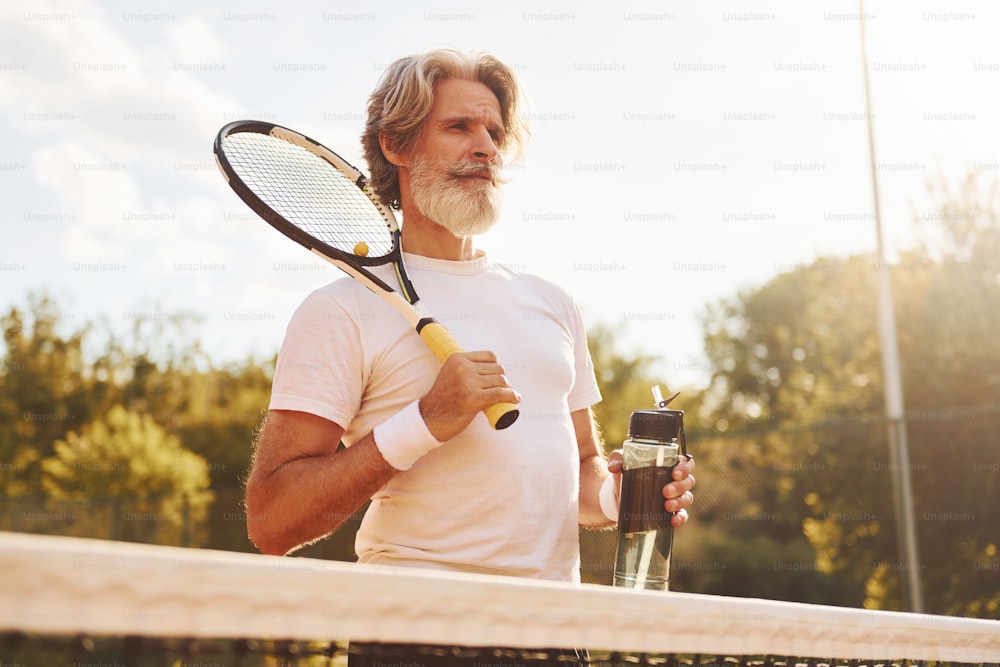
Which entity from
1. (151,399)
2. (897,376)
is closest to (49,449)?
(151,399)

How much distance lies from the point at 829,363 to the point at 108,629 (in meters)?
17.0

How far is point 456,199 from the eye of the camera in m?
2.58

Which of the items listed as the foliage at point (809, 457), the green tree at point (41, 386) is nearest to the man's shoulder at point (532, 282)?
the foliage at point (809, 457)

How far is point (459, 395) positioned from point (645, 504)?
48 centimetres

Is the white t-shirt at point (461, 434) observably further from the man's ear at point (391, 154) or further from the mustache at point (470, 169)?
the man's ear at point (391, 154)

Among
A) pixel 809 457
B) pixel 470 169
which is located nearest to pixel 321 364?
pixel 470 169

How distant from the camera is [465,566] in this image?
2109 millimetres

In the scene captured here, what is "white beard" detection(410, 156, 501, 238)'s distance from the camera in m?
2.58

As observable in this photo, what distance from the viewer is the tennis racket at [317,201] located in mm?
2502

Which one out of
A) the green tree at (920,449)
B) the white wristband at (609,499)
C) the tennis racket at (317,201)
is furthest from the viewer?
the green tree at (920,449)

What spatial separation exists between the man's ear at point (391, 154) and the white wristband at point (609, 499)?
1.06 m

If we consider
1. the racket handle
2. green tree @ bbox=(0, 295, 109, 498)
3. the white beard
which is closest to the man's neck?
the white beard

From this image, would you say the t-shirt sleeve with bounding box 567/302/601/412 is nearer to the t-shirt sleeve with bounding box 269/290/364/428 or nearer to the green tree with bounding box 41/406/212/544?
the t-shirt sleeve with bounding box 269/290/364/428

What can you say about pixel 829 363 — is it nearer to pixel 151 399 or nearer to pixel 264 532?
pixel 264 532
